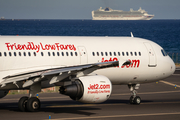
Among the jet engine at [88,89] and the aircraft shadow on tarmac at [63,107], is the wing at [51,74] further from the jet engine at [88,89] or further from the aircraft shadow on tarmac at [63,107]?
the aircraft shadow on tarmac at [63,107]

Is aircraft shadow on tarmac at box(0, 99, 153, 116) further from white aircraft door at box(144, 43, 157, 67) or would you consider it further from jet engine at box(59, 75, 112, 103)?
white aircraft door at box(144, 43, 157, 67)

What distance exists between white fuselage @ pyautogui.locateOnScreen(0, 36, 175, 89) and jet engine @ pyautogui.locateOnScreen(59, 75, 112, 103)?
6.19ft

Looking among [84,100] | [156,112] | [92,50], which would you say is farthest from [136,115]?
[92,50]

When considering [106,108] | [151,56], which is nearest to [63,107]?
[106,108]

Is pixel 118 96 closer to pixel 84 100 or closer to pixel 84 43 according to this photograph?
pixel 84 43

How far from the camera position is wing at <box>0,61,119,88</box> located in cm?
1978

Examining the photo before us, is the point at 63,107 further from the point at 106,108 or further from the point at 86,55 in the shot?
the point at 86,55

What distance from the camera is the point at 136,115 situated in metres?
22.4

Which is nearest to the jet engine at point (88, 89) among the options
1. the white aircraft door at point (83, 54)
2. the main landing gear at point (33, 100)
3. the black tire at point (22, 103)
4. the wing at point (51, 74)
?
the wing at point (51, 74)

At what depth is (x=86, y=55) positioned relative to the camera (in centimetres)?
2414

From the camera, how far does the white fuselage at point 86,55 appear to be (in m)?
21.9

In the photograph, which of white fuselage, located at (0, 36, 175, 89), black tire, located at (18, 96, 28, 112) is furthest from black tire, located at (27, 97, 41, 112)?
white fuselage, located at (0, 36, 175, 89)

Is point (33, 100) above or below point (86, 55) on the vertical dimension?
below

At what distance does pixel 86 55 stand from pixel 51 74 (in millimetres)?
4620
